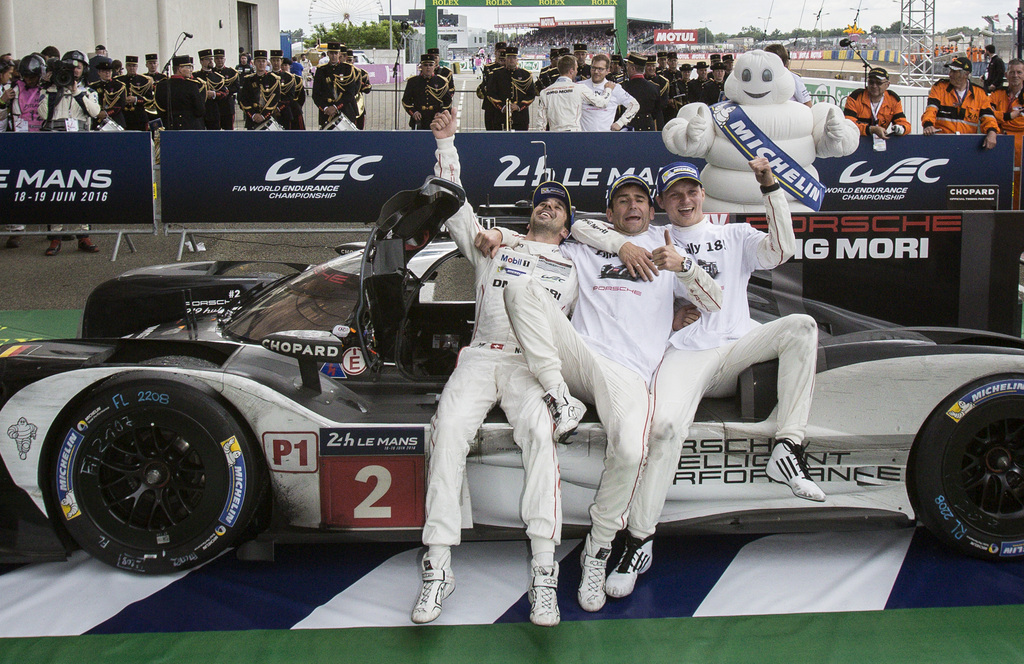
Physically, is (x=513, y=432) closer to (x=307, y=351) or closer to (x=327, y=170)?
(x=307, y=351)

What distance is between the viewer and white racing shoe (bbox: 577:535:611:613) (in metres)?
3.15

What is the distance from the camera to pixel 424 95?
40.7 ft

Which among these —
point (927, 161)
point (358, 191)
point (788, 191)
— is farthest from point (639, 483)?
point (927, 161)

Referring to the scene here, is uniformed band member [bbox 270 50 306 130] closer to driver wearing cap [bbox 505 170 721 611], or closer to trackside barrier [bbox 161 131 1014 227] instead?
trackside barrier [bbox 161 131 1014 227]

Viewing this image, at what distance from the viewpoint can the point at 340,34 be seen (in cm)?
8306

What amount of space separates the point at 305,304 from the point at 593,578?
185 centimetres

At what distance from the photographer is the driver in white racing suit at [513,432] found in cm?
308

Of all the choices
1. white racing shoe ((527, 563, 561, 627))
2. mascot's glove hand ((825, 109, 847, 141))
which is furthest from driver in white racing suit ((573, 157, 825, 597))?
mascot's glove hand ((825, 109, 847, 141))

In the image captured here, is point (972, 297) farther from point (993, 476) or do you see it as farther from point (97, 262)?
point (97, 262)

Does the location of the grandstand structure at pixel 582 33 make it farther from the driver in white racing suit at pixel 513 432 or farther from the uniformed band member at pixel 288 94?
the driver in white racing suit at pixel 513 432

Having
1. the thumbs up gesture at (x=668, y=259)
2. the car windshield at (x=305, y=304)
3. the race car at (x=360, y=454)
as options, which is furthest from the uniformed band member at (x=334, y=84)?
the thumbs up gesture at (x=668, y=259)

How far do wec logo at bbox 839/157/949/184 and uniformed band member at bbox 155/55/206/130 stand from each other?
7.72 m

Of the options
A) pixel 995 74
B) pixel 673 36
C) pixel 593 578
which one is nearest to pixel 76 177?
pixel 593 578

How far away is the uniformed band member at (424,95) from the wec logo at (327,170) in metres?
3.93
